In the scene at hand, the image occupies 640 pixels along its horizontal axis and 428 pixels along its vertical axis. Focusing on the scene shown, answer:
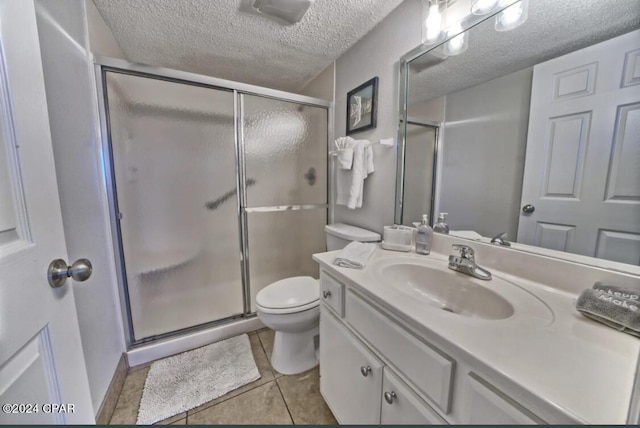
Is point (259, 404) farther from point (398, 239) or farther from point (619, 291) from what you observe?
point (619, 291)

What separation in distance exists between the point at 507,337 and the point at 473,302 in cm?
34

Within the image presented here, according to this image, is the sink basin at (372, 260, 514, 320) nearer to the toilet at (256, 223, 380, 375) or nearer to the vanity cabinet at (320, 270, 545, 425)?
the vanity cabinet at (320, 270, 545, 425)

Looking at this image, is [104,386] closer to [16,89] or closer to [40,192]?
[40,192]

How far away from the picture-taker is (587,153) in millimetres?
672

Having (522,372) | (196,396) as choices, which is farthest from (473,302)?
(196,396)

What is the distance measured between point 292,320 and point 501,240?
1074 mm

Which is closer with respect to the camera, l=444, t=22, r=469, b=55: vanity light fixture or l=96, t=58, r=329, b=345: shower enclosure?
l=444, t=22, r=469, b=55: vanity light fixture

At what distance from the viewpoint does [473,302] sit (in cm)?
80

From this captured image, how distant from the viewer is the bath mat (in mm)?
1130

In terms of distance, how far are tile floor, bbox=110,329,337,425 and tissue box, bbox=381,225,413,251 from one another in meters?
0.88

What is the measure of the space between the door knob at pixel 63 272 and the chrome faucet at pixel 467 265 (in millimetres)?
1167

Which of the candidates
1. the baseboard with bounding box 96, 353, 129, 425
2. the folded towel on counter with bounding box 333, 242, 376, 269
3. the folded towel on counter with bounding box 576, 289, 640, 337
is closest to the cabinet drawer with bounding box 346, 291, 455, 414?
the folded towel on counter with bounding box 333, 242, 376, 269

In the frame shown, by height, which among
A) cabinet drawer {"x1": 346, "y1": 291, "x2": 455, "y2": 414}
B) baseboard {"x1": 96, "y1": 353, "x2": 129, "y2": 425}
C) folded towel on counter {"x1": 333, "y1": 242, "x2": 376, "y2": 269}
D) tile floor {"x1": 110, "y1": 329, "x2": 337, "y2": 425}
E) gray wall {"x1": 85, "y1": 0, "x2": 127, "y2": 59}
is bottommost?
tile floor {"x1": 110, "y1": 329, "x2": 337, "y2": 425}

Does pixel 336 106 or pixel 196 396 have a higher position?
pixel 336 106
